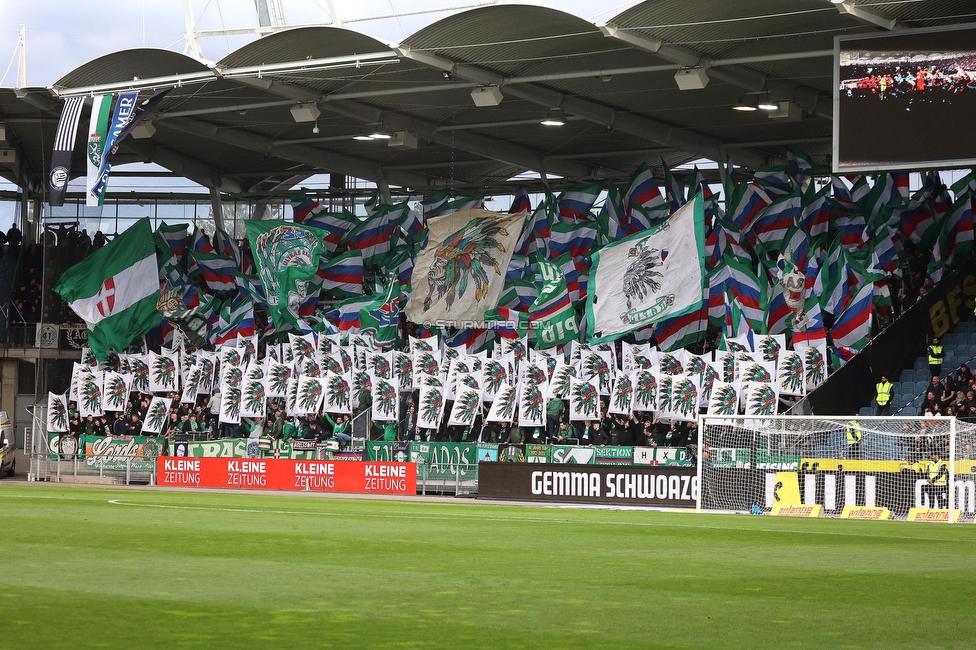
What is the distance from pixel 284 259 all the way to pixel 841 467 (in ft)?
77.0

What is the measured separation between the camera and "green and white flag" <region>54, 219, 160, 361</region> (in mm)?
43594

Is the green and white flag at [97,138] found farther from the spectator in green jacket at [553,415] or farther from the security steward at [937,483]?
the security steward at [937,483]

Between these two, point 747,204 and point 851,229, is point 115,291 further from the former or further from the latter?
point 851,229

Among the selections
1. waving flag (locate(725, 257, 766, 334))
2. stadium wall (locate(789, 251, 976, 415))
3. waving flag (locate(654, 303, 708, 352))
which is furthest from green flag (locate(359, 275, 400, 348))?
stadium wall (locate(789, 251, 976, 415))

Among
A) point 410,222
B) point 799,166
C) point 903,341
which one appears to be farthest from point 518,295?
point 903,341

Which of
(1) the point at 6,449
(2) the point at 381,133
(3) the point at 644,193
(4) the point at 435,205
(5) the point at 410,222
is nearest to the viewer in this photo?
(1) the point at 6,449

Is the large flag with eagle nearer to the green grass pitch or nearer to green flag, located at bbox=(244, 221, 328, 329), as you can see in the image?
green flag, located at bbox=(244, 221, 328, 329)

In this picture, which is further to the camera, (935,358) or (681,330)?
(681,330)

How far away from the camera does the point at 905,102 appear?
2625 centimetres

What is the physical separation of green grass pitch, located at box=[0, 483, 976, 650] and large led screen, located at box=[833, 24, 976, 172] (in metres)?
9.68

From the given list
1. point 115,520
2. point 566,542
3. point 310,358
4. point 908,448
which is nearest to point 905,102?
point 908,448

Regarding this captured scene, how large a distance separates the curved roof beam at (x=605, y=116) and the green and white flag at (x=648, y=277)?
3.99 m

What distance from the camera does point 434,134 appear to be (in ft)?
139

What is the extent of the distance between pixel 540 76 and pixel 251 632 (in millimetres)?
28648
